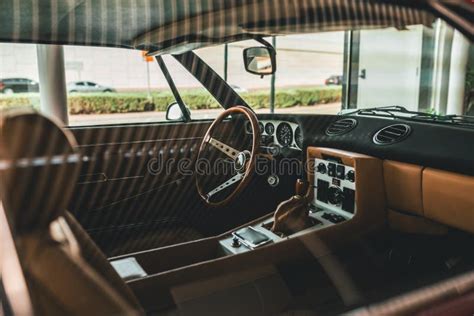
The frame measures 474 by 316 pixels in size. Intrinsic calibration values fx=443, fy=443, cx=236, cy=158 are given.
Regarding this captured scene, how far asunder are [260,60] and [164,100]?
608 mm

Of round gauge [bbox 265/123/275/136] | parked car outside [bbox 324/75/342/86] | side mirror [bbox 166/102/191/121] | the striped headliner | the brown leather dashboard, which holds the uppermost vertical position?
the striped headliner

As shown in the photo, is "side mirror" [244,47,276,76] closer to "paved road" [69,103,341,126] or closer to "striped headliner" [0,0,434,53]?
"striped headliner" [0,0,434,53]

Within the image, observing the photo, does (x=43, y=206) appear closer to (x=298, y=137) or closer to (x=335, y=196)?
(x=335, y=196)

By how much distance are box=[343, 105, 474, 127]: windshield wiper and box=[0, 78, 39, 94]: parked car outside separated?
1959 millimetres

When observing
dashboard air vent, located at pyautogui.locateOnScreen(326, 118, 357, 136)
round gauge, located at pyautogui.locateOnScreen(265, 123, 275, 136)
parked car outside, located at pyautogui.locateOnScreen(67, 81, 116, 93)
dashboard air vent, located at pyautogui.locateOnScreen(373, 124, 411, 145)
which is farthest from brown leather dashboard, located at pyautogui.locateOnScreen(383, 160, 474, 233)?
parked car outside, located at pyautogui.locateOnScreen(67, 81, 116, 93)

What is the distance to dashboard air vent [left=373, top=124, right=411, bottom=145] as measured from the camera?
94.9 inches

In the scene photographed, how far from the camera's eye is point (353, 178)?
248 cm

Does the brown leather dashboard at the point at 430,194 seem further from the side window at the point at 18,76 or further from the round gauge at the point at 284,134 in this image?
the side window at the point at 18,76

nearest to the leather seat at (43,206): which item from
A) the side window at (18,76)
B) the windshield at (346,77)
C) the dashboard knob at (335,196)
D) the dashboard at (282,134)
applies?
the side window at (18,76)

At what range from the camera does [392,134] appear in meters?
2.47

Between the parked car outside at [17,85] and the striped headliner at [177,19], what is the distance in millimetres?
396

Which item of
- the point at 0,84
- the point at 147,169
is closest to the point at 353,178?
the point at 147,169

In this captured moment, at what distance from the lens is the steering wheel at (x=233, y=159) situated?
2.21 m

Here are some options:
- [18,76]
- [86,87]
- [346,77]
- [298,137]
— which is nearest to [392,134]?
[298,137]
